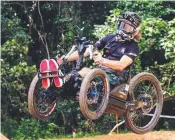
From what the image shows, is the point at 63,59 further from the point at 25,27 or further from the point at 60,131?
the point at 25,27

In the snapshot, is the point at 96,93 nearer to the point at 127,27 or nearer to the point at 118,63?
the point at 118,63

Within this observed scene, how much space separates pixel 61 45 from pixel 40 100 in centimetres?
812

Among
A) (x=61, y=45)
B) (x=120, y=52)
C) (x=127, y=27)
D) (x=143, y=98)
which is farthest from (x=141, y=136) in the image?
(x=127, y=27)

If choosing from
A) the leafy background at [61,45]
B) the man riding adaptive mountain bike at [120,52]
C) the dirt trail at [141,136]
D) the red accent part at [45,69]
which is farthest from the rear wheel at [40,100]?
the leafy background at [61,45]

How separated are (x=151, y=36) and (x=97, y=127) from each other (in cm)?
336

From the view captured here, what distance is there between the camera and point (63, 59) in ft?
14.9

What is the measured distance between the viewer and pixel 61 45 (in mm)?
12688

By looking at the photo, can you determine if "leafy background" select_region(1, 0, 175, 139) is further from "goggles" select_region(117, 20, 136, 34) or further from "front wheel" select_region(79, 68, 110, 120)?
"front wheel" select_region(79, 68, 110, 120)

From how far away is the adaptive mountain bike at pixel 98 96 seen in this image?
436 centimetres

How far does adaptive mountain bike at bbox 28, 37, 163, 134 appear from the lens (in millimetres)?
4363

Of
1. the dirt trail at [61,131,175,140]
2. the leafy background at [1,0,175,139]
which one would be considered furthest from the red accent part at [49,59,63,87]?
the leafy background at [1,0,175,139]

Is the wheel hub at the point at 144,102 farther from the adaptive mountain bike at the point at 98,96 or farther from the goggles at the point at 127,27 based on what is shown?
the goggles at the point at 127,27

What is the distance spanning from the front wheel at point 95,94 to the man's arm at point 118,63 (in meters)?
0.17

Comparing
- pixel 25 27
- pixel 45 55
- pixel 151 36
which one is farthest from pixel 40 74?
pixel 25 27
